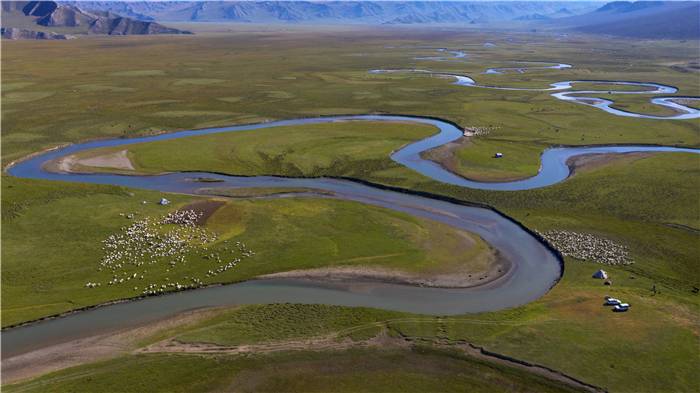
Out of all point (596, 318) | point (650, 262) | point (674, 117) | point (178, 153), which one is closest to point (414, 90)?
point (674, 117)

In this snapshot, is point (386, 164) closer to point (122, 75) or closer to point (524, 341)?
point (524, 341)

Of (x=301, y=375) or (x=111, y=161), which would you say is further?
(x=111, y=161)

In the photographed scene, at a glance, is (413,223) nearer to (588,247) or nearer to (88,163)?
(588,247)

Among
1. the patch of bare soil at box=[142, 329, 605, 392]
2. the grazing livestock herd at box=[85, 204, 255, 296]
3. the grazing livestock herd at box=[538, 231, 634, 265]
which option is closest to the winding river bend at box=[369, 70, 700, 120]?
the grazing livestock herd at box=[538, 231, 634, 265]

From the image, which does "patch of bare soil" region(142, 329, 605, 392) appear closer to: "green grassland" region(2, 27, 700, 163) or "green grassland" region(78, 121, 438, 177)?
"green grassland" region(78, 121, 438, 177)

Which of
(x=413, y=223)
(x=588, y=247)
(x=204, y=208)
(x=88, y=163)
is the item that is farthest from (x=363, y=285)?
(x=88, y=163)

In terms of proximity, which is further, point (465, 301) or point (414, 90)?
point (414, 90)

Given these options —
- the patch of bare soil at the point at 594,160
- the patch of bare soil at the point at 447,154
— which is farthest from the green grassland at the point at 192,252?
the patch of bare soil at the point at 594,160

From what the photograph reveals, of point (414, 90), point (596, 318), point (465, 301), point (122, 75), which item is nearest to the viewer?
point (596, 318)
